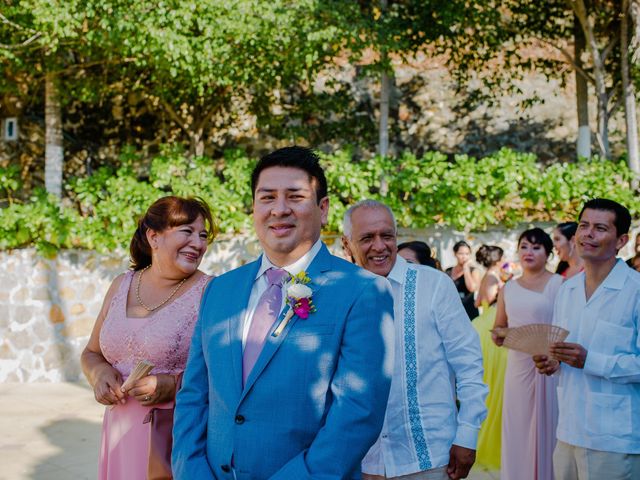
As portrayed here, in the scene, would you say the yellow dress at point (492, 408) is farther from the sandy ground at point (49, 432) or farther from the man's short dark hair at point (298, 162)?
the man's short dark hair at point (298, 162)

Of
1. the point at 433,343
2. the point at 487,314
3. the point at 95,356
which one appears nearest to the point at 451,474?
the point at 433,343

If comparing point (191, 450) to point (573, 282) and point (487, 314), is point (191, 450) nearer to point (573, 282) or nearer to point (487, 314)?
point (573, 282)

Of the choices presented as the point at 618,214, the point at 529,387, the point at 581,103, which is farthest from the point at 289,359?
the point at 581,103

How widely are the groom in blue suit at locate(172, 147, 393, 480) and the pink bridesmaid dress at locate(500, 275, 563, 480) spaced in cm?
314

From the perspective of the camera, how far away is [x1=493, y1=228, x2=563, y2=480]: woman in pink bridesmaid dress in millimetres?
5191

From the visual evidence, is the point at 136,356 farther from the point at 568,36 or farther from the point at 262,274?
the point at 568,36

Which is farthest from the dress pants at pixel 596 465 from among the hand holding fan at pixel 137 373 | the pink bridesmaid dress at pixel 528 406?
the hand holding fan at pixel 137 373

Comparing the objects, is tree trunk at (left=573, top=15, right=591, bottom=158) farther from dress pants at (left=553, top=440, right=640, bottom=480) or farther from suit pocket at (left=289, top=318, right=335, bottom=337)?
suit pocket at (left=289, top=318, right=335, bottom=337)

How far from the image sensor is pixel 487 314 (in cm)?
713

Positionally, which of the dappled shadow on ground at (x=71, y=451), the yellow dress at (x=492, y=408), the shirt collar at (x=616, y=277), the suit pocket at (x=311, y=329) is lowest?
the dappled shadow on ground at (x=71, y=451)

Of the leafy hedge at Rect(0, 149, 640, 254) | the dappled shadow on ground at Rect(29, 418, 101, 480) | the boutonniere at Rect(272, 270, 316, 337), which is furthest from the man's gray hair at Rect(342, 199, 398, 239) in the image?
the leafy hedge at Rect(0, 149, 640, 254)

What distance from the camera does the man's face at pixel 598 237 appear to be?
3.96 meters

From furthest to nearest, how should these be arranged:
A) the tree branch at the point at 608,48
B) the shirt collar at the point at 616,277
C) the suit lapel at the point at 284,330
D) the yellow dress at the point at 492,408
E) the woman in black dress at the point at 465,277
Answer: the tree branch at the point at 608,48 → the woman in black dress at the point at 465,277 → the yellow dress at the point at 492,408 → the shirt collar at the point at 616,277 → the suit lapel at the point at 284,330

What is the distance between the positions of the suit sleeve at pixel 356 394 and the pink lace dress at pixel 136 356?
134 cm
